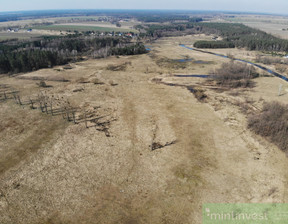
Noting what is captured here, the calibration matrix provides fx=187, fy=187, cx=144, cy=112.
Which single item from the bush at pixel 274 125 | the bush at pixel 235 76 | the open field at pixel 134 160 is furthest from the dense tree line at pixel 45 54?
the bush at pixel 274 125

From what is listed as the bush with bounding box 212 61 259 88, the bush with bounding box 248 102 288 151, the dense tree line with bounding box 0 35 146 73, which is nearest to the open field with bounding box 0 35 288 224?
the bush with bounding box 248 102 288 151

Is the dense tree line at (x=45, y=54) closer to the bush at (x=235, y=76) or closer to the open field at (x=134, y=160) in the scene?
the open field at (x=134, y=160)

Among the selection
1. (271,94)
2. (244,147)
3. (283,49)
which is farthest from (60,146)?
(283,49)

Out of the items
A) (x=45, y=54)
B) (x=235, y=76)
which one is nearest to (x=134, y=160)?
(x=235, y=76)

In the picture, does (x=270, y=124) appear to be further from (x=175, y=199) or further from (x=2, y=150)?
(x=2, y=150)

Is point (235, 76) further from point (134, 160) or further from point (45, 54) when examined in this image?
point (45, 54)
